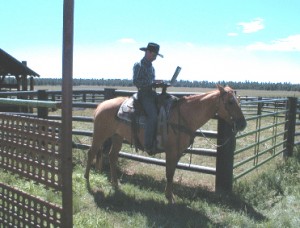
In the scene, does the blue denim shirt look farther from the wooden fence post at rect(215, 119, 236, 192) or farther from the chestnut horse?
the wooden fence post at rect(215, 119, 236, 192)

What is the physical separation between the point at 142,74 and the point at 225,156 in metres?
2.07

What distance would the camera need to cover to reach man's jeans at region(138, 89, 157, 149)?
6.10 metres

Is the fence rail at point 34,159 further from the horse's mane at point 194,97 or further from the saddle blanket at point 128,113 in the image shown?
the horse's mane at point 194,97

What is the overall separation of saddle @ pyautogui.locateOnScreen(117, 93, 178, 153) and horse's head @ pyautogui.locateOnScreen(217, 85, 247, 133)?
0.81 meters

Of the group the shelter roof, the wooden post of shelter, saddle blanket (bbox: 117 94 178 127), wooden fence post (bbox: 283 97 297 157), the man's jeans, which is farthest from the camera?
the shelter roof

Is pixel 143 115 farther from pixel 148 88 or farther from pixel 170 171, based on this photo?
pixel 170 171

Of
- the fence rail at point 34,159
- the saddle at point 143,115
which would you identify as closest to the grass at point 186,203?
the saddle at point 143,115

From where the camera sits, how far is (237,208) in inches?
232

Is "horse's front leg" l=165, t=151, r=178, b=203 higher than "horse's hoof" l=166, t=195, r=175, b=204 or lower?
higher

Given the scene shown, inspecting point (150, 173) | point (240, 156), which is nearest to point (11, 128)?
point (150, 173)

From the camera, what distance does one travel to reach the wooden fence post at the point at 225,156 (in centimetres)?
655

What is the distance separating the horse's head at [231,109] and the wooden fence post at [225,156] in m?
0.43

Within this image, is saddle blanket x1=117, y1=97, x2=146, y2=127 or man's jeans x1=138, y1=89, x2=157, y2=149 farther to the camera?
saddle blanket x1=117, y1=97, x2=146, y2=127

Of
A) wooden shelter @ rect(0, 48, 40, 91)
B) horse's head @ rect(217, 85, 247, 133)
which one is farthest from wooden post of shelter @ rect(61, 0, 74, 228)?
wooden shelter @ rect(0, 48, 40, 91)
